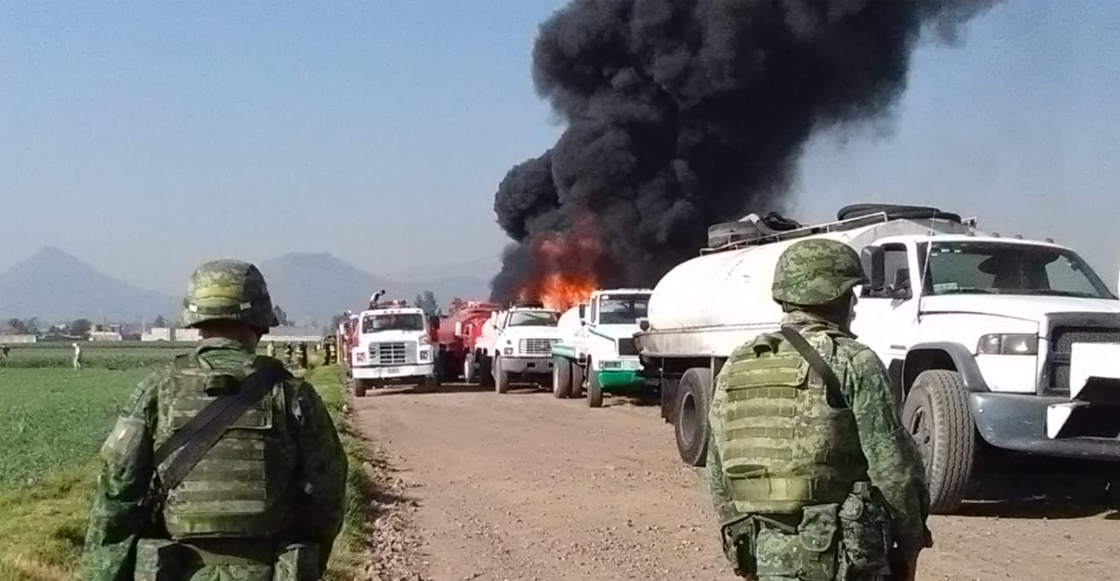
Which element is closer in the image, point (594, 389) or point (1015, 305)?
point (1015, 305)

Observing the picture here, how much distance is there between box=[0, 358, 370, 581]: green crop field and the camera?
7.93 metres

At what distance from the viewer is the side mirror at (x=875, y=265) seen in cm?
1065

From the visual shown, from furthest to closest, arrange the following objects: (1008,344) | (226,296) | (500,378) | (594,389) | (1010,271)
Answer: (500,378), (594,389), (1010,271), (1008,344), (226,296)

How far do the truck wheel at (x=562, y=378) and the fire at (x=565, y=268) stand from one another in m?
13.0

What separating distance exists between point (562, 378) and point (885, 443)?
67.9 ft

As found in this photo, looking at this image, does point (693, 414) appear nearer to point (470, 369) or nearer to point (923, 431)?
point (923, 431)

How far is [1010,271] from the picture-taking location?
35.2ft

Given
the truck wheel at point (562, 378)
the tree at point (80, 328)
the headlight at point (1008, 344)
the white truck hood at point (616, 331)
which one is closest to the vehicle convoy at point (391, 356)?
the truck wheel at point (562, 378)

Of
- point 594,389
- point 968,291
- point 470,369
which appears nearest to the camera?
point 968,291

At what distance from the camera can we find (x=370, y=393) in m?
29.2

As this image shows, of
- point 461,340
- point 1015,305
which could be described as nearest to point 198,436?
point 1015,305

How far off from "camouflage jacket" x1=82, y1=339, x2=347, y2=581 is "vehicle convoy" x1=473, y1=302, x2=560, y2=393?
868 inches

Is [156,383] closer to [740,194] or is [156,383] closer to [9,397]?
[9,397]

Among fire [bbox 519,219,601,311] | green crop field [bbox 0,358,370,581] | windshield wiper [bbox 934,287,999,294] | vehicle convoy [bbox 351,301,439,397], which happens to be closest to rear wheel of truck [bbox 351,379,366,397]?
vehicle convoy [bbox 351,301,439,397]
